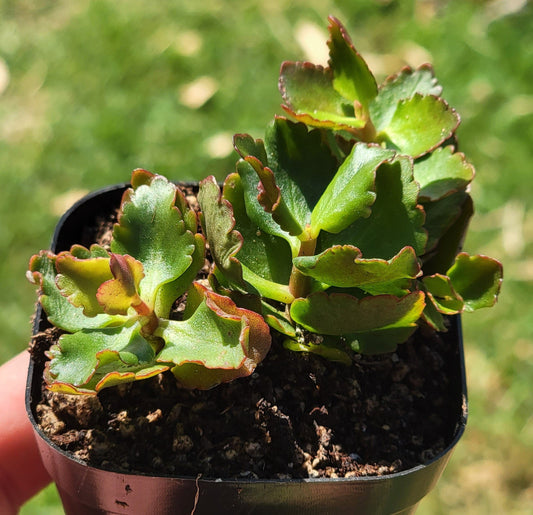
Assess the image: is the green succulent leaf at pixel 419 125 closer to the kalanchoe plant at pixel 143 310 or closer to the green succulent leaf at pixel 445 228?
the green succulent leaf at pixel 445 228

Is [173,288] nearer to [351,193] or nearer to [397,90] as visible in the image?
[351,193]

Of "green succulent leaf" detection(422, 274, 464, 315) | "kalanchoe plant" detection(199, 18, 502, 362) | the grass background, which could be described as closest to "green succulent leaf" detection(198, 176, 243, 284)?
"kalanchoe plant" detection(199, 18, 502, 362)

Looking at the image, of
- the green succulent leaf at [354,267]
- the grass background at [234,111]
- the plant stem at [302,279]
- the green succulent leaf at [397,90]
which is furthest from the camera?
the grass background at [234,111]

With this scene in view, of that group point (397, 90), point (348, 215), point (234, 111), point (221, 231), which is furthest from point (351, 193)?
point (234, 111)

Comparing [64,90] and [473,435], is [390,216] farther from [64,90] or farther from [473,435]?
[64,90]

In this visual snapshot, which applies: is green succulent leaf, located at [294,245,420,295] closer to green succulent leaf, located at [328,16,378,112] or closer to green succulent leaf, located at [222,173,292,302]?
green succulent leaf, located at [222,173,292,302]

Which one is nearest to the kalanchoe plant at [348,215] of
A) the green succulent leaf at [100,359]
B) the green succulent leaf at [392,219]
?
the green succulent leaf at [392,219]
